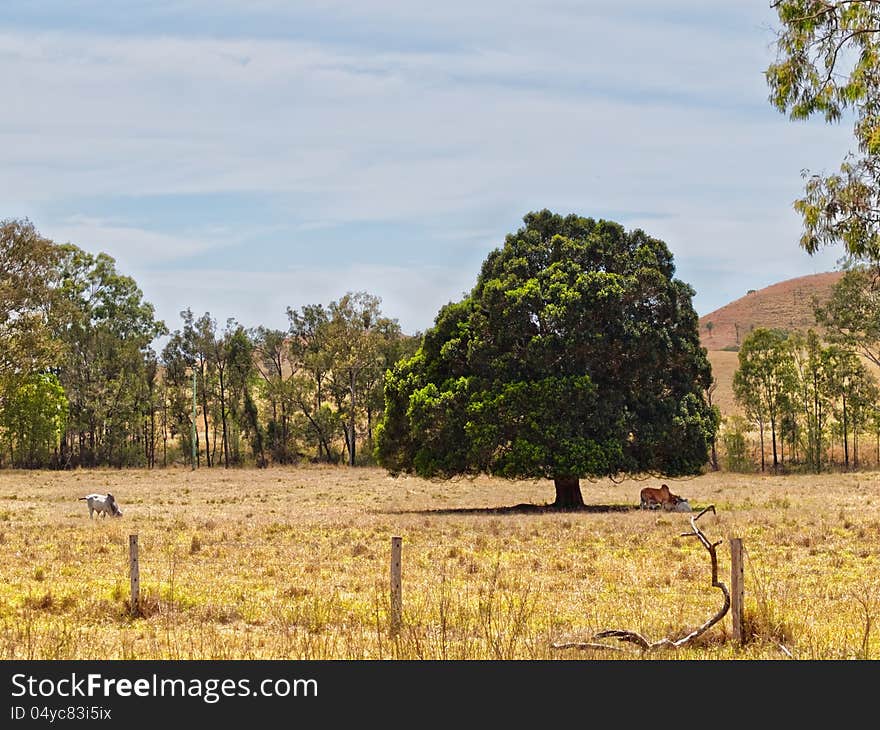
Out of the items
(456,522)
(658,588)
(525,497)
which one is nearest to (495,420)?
(456,522)

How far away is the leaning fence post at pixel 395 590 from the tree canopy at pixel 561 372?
23.7m

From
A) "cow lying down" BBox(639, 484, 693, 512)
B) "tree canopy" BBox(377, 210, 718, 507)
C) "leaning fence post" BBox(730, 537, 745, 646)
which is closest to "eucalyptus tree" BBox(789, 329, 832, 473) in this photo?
"tree canopy" BBox(377, 210, 718, 507)

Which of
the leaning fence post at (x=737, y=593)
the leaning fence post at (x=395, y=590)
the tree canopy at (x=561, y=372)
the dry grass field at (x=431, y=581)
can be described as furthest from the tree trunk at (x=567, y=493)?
the leaning fence post at (x=737, y=593)

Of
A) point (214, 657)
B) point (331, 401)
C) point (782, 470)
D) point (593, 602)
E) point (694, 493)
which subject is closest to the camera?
point (214, 657)

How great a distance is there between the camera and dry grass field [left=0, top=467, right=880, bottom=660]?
1330cm

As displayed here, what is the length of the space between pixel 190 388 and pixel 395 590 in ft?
297

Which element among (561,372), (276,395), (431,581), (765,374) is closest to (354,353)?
(276,395)

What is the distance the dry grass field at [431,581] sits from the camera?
524 inches

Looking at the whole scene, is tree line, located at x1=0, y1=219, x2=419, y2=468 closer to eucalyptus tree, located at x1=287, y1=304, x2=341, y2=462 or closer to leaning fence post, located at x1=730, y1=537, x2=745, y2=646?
eucalyptus tree, located at x1=287, y1=304, x2=341, y2=462

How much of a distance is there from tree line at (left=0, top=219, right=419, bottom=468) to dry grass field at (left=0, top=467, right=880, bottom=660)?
164 ft

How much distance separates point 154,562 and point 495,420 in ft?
58.0

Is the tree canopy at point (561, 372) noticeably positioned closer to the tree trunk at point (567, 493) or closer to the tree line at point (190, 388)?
the tree trunk at point (567, 493)

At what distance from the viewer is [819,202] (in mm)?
17812

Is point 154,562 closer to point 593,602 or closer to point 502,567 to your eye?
point 502,567
